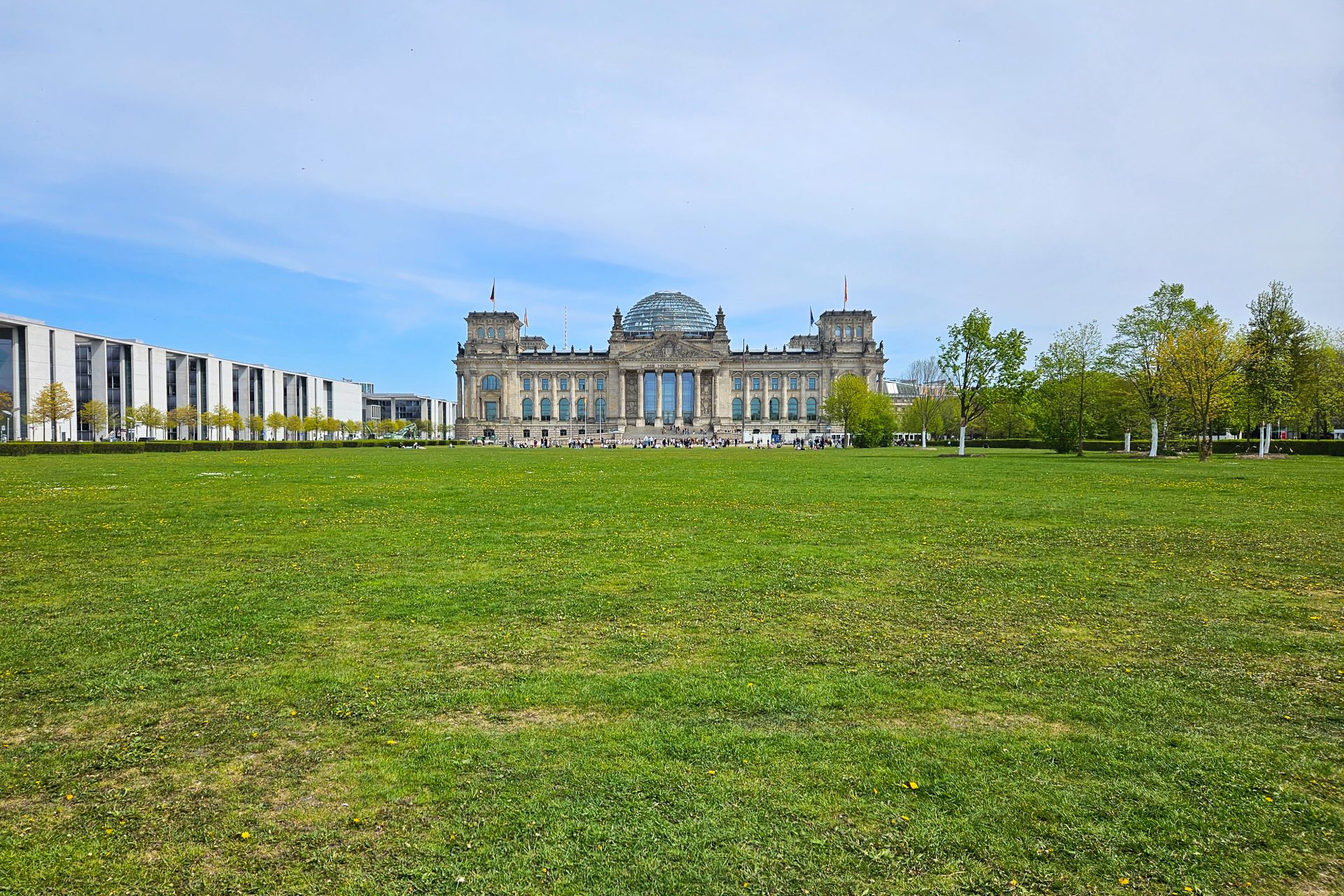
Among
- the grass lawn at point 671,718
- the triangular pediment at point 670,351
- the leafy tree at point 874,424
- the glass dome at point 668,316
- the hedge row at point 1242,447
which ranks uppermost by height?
the glass dome at point 668,316

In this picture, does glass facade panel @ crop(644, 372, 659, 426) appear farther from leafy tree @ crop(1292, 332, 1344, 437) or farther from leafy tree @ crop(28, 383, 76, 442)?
leafy tree @ crop(1292, 332, 1344, 437)

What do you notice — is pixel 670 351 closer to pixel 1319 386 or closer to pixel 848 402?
pixel 848 402

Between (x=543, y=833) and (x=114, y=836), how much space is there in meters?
2.39

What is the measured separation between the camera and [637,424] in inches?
5517

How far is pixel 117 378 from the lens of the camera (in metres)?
96.2

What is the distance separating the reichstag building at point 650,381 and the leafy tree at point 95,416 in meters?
61.7

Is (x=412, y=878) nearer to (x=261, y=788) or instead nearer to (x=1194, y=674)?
(x=261, y=788)

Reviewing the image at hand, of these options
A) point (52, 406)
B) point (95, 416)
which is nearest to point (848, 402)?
point (52, 406)

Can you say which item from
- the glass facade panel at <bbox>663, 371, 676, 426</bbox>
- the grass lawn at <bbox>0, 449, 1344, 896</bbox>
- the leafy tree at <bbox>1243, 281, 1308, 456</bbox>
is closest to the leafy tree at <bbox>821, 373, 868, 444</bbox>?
the leafy tree at <bbox>1243, 281, 1308, 456</bbox>

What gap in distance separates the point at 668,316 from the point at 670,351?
1573 cm

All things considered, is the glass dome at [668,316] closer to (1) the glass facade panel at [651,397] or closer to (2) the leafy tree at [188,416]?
(1) the glass facade panel at [651,397]

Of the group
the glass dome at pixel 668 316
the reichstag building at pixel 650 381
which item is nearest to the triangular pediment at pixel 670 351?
the reichstag building at pixel 650 381

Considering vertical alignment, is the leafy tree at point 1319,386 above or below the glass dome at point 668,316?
below

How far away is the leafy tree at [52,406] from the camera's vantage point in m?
72.4
